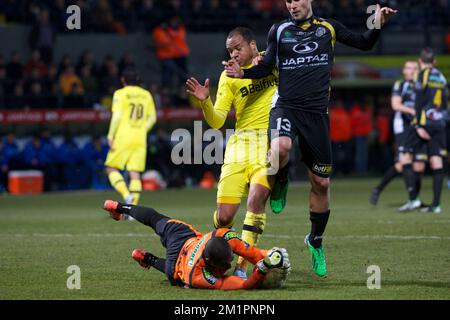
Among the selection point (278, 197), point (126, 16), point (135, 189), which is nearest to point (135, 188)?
point (135, 189)

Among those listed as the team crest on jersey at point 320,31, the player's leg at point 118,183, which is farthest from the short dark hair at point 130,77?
the team crest on jersey at point 320,31

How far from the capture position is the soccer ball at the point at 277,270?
8508 mm

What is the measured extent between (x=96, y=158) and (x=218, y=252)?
16.8 metres

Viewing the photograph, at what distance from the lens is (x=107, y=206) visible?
10.1 m

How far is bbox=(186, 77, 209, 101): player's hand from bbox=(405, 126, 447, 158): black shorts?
8471mm

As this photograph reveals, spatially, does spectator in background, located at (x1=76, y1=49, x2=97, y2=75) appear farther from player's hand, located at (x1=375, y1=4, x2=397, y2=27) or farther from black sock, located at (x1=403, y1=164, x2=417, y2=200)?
player's hand, located at (x1=375, y1=4, x2=397, y2=27)

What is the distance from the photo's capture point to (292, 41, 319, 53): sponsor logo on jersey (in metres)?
9.57

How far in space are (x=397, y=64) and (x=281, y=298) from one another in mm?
22961

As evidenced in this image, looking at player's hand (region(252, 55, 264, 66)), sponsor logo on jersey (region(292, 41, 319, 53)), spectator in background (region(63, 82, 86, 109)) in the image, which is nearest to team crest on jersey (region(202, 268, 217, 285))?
player's hand (region(252, 55, 264, 66))

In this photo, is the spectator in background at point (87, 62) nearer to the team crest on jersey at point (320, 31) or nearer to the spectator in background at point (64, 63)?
the spectator in background at point (64, 63)

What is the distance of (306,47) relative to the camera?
9.59 m

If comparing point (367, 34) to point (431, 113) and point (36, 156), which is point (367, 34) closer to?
point (431, 113)

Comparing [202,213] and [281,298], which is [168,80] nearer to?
[202,213]
